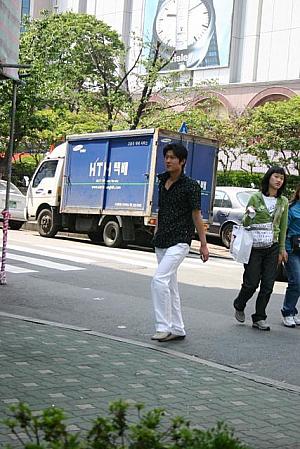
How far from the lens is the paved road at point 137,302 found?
7.18 m

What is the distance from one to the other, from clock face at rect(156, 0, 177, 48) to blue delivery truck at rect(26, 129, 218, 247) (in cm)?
1904

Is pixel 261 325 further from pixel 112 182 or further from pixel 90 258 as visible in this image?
pixel 112 182

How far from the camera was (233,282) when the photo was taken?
512 inches

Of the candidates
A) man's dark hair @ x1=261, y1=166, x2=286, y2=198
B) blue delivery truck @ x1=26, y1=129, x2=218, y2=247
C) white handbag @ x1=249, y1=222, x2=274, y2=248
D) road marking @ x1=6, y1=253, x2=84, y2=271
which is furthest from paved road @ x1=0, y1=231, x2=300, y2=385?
blue delivery truck @ x1=26, y1=129, x2=218, y2=247

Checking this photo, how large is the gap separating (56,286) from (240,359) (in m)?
4.90

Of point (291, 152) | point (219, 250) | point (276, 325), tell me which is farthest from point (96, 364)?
point (291, 152)

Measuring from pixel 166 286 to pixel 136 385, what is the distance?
6.05 feet

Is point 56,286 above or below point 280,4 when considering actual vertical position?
below

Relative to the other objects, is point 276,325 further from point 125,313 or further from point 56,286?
point 56,286

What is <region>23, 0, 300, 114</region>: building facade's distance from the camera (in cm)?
3494

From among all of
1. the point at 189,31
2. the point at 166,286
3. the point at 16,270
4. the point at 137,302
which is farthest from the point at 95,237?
the point at 189,31

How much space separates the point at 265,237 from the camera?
841 cm

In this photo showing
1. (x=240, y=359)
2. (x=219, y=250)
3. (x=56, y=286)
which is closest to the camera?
(x=240, y=359)

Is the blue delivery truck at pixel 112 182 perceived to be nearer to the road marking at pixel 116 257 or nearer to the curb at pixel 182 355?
the road marking at pixel 116 257
